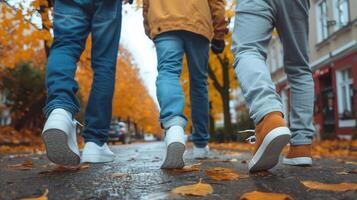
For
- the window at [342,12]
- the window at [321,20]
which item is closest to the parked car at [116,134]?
the window at [321,20]

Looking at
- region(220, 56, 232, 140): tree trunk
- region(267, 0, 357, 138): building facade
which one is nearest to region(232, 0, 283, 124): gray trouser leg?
region(267, 0, 357, 138): building facade

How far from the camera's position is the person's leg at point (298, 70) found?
8.78 ft

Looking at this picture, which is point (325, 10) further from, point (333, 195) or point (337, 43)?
point (333, 195)

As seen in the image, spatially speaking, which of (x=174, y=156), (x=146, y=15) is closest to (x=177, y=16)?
(x=146, y=15)

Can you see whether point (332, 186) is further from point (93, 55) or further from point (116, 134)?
point (116, 134)

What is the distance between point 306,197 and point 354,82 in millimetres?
15483

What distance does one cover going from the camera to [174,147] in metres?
2.39

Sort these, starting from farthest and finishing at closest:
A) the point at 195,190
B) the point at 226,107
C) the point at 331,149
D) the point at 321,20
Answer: the point at 321,20
the point at 226,107
the point at 331,149
the point at 195,190

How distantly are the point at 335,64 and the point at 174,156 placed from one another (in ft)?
56.0

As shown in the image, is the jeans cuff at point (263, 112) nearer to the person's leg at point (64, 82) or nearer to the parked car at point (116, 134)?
the person's leg at point (64, 82)

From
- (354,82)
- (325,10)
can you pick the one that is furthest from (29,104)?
(325,10)

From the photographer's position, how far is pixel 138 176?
7.41 feet

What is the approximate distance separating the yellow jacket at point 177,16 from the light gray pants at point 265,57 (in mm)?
484

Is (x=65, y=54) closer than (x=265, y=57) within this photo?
No
